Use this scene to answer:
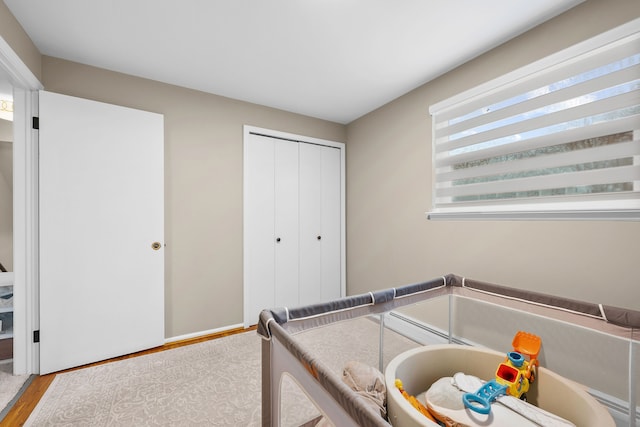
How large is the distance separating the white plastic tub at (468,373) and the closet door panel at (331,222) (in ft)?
6.50

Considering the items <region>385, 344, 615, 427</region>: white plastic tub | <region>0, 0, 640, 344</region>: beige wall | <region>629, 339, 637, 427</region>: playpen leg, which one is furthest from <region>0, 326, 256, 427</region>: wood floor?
<region>629, 339, 637, 427</region>: playpen leg

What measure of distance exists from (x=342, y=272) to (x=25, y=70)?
3.21 meters

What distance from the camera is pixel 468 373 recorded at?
4.51 ft

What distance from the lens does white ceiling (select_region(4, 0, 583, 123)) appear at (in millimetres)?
1521

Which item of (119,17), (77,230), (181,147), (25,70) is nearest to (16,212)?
(77,230)

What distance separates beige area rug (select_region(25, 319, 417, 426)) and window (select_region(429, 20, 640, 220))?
4.75ft

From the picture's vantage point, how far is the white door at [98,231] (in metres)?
1.88

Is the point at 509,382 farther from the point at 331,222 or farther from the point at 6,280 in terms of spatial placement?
the point at 6,280

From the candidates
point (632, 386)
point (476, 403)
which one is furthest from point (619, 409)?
point (476, 403)

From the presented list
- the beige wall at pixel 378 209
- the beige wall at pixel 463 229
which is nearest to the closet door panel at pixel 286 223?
the beige wall at pixel 378 209

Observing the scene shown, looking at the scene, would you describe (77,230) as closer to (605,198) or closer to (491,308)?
(491,308)

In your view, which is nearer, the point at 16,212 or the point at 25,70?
the point at 25,70

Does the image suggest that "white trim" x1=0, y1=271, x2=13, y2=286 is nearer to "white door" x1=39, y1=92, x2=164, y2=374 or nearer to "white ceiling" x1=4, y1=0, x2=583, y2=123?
"white door" x1=39, y1=92, x2=164, y2=374

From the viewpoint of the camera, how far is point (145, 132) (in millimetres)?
2193
